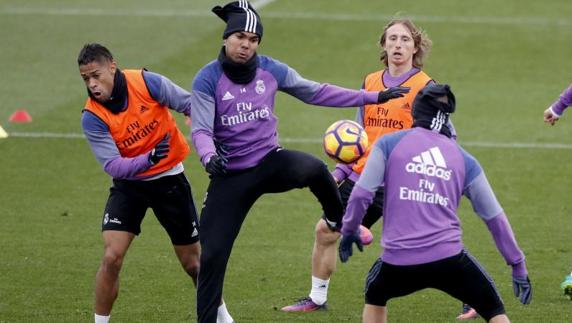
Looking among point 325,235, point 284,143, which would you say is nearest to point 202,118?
point 325,235

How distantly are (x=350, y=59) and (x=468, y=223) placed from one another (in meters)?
10.4

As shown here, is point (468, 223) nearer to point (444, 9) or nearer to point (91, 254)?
point (91, 254)

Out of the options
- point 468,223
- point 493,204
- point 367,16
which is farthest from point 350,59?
point 493,204

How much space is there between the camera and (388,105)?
997 cm

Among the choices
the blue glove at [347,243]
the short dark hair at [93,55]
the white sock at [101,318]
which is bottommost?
the white sock at [101,318]

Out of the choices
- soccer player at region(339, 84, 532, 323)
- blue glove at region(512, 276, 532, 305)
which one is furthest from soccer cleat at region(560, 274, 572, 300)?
soccer player at region(339, 84, 532, 323)

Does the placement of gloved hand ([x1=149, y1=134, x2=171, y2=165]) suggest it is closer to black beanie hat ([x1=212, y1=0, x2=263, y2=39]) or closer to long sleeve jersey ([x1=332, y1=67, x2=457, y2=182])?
black beanie hat ([x1=212, y1=0, x2=263, y2=39])

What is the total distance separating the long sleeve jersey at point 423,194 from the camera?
7449 millimetres

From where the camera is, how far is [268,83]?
29.2ft

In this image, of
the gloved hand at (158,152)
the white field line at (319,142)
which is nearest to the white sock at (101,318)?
the gloved hand at (158,152)

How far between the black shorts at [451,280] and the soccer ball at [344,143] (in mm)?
1278

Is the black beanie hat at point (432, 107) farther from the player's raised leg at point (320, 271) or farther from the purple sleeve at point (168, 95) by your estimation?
the player's raised leg at point (320, 271)

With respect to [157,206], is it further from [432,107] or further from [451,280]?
[451,280]

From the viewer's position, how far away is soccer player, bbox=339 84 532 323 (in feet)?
24.5
